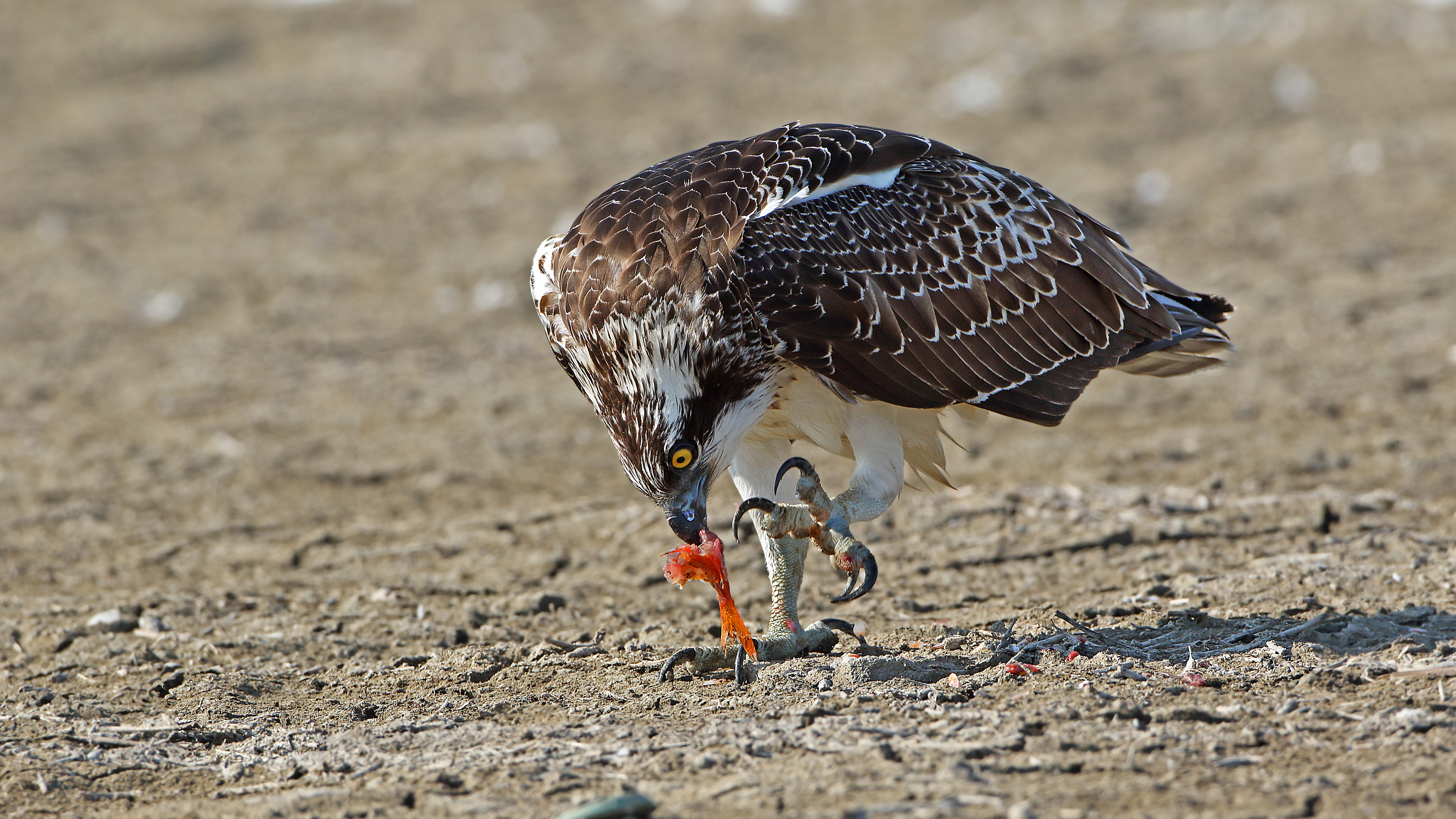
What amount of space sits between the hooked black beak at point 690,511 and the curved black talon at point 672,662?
0.39 m

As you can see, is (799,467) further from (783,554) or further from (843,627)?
(843,627)

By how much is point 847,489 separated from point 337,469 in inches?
163

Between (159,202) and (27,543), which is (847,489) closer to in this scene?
(27,543)

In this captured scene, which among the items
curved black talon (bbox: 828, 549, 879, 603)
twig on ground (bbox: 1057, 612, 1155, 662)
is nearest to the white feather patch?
curved black talon (bbox: 828, 549, 879, 603)

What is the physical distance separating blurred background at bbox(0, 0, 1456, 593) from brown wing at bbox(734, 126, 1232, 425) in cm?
195

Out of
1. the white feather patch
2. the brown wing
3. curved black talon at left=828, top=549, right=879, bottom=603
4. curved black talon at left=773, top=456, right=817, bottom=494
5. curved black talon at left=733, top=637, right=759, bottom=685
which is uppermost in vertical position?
the white feather patch

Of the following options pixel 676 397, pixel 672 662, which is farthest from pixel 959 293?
pixel 672 662

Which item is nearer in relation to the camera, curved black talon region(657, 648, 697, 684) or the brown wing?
the brown wing

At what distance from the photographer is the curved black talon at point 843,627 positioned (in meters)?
5.36

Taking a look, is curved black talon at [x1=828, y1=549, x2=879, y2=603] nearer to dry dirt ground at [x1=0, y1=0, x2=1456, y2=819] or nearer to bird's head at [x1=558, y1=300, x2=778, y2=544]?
dry dirt ground at [x1=0, y1=0, x2=1456, y2=819]

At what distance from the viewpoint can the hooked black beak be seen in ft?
16.0

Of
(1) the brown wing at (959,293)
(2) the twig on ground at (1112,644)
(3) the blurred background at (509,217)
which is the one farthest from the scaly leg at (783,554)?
(3) the blurred background at (509,217)

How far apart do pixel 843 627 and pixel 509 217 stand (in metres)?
7.71

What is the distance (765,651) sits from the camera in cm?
521
